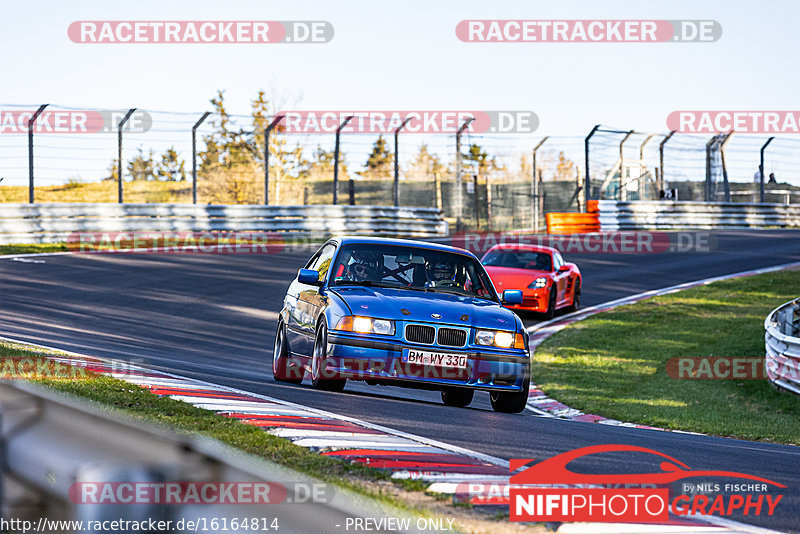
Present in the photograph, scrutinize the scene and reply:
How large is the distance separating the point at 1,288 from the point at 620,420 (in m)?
10.8

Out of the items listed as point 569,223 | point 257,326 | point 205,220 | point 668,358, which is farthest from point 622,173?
point 257,326

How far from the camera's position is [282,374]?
32.7 ft

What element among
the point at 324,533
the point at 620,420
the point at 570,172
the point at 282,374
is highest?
the point at 570,172

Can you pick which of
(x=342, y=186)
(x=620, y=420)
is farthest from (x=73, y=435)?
(x=342, y=186)

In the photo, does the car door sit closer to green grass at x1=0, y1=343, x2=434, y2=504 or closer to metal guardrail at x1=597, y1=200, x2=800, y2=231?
green grass at x1=0, y1=343, x2=434, y2=504

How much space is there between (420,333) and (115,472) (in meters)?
5.44

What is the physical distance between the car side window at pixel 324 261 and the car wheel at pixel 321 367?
0.93 metres

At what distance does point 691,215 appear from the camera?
3475 cm

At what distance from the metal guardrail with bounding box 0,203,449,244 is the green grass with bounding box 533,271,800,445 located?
10.4 meters

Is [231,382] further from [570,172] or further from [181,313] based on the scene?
[570,172]

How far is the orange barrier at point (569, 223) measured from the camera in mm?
32125

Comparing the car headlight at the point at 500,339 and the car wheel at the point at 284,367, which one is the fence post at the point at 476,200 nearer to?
the car wheel at the point at 284,367

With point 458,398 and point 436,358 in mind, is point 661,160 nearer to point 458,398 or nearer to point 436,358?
point 458,398

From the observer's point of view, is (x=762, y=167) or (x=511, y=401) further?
(x=762, y=167)
